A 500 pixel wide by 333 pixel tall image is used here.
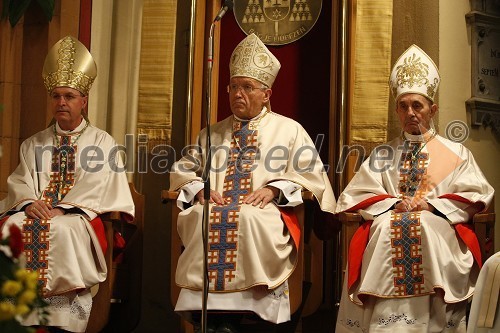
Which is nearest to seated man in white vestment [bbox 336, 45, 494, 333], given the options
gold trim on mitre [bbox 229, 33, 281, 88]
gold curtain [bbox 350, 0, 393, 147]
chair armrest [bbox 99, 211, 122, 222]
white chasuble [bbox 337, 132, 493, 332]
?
white chasuble [bbox 337, 132, 493, 332]

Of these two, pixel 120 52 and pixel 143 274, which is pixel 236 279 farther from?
pixel 120 52

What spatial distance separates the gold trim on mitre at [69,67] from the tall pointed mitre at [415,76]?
196 centimetres

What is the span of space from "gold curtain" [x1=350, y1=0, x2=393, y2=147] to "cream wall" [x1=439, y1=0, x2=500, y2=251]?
0.37 meters

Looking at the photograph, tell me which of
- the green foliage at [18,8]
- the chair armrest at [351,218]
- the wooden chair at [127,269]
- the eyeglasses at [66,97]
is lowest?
the wooden chair at [127,269]

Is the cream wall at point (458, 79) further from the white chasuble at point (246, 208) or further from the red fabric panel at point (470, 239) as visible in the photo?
the red fabric panel at point (470, 239)

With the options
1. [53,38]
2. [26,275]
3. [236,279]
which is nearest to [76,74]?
[53,38]

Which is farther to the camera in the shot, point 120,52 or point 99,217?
point 120,52

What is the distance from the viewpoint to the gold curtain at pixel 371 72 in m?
6.36

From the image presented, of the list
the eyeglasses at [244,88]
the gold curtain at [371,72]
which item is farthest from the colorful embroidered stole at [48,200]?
the gold curtain at [371,72]

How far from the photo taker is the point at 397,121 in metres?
6.52

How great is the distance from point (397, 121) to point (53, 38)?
251 cm

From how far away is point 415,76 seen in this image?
226 inches

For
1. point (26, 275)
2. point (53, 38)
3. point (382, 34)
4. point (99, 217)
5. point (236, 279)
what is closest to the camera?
point (26, 275)

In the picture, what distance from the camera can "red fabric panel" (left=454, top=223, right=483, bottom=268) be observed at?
204 inches
